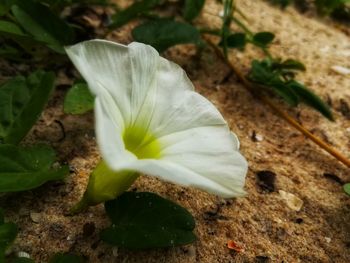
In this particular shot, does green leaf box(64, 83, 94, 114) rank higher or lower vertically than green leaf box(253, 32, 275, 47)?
higher

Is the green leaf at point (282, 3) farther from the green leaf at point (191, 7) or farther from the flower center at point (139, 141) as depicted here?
the flower center at point (139, 141)

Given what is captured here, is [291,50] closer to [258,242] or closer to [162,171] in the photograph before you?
[258,242]

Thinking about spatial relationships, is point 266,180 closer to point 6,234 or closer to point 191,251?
point 191,251

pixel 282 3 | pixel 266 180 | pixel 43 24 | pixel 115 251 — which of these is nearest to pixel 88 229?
pixel 115 251

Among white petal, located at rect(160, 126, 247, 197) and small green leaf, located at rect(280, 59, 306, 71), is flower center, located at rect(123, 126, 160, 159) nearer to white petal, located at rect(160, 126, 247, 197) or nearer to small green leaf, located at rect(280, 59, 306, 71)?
white petal, located at rect(160, 126, 247, 197)

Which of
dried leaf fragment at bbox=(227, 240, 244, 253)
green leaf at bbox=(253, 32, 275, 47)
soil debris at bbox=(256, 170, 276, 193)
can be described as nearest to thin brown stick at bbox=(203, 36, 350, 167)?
green leaf at bbox=(253, 32, 275, 47)
